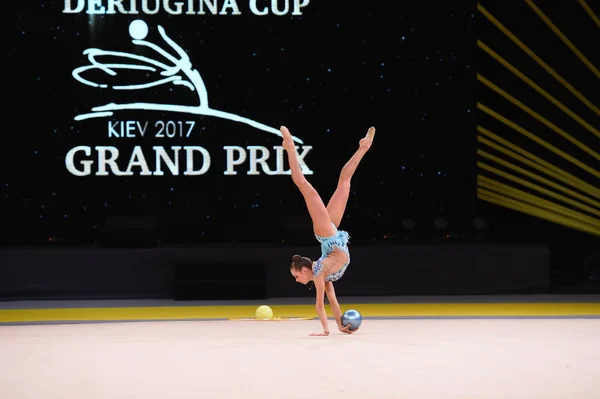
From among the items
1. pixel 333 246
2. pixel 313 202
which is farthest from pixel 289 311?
pixel 313 202

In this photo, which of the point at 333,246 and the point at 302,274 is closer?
the point at 302,274

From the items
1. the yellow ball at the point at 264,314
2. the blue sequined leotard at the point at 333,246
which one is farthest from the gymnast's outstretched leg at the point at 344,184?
the yellow ball at the point at 264,314

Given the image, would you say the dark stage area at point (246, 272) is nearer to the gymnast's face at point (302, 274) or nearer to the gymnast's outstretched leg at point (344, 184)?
the gymnast's outstretched leg at point (344, 184)

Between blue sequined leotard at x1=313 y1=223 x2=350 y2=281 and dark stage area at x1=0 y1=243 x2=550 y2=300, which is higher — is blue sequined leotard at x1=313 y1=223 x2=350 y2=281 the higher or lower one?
the higher one

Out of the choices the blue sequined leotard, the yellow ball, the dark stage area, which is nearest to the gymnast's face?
the blue sequined leotard

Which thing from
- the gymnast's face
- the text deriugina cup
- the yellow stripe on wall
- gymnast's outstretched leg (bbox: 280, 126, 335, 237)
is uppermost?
the text deriugina cup

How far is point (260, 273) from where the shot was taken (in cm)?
1316

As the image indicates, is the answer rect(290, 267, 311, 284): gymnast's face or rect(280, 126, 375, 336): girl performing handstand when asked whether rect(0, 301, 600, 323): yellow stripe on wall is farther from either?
rect(290, 267, 311, 284): gymnast's face

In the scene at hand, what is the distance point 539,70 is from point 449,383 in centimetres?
894

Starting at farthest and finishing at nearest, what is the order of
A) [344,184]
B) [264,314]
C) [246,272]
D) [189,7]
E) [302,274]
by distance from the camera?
[189,7] < [246,272] < [264,314] < [344,184] < [302,274]

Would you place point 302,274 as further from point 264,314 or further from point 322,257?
point 264,314

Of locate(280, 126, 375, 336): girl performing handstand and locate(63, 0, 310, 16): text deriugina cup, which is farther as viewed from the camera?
locate(63, 0, 310, 16): text deriugina cup

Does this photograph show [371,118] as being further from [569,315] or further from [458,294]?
[569,315]

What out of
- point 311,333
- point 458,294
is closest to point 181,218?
point 458,294
